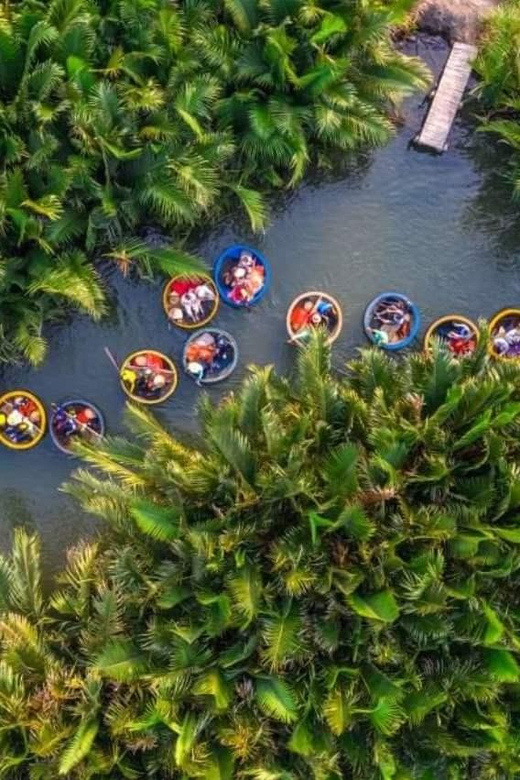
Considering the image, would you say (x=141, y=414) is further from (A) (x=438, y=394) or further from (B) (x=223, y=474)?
(A) (x=438, y=394)

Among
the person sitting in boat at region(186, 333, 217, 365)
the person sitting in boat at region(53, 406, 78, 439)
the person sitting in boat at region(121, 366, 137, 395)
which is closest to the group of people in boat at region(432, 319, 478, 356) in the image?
the person sitting in boat at region(186, 333, 217, 365)

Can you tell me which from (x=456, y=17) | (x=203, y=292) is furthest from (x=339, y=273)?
(x=456, y=17)

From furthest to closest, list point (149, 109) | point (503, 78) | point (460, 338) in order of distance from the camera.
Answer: point (460, 338) < point (503, 78) < point (149, 109)

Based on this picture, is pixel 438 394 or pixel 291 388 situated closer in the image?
pixel 438 394

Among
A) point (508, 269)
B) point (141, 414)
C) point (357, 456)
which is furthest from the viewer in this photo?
point (508, 269)

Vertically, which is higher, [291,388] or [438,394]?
[438,394]

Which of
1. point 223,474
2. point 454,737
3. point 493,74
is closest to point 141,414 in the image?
point 223,474

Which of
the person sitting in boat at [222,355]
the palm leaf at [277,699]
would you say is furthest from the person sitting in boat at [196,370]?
the palm leaf at [277,699]

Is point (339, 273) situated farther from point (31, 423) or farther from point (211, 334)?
point (31, 423)
